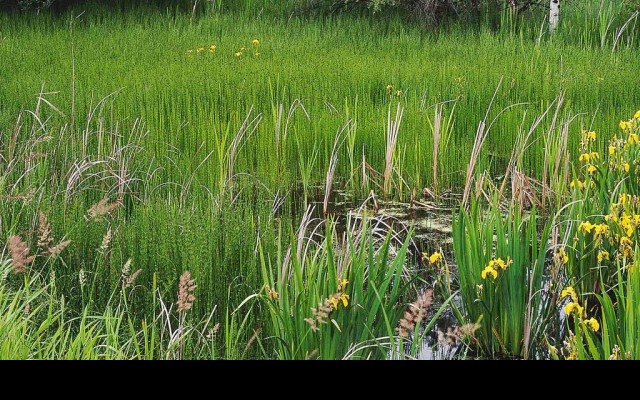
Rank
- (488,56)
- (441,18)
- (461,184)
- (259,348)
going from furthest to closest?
(441,18)
(488,56)
(461,184)
(259,348)

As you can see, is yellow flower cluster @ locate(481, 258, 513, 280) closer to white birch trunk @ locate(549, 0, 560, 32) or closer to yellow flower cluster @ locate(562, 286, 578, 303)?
yellow flower cluster @ locate(562, 286, 578, 303)

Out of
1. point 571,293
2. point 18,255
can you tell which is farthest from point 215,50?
point 571,293

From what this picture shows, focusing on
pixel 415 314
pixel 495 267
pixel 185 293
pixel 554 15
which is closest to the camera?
pixel 185 293

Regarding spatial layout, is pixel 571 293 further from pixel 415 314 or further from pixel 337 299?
pixel 337 299

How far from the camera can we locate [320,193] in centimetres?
414

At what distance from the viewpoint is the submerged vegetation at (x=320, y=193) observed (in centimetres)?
247

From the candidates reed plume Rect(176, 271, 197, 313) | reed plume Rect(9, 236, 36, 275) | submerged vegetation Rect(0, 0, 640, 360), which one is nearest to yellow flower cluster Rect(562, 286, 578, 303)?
submerged vegetation Rect(0, 0, 640, 360)

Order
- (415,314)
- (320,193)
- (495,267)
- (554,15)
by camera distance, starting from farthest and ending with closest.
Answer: (554,15) < (320,193) < (495,267) < (415,314)

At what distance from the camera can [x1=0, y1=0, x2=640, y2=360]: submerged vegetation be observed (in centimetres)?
247

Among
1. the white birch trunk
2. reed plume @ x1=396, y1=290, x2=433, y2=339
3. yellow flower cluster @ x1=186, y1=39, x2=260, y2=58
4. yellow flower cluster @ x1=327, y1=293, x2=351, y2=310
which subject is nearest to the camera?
reed plume @ x1=396, y1=290, x2=433, y2=339
